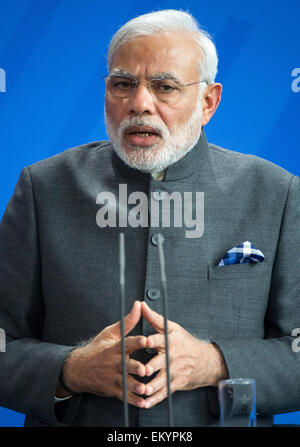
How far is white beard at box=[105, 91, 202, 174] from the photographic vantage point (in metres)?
1.78

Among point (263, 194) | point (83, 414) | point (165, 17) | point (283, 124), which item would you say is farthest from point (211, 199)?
point (283, 124)

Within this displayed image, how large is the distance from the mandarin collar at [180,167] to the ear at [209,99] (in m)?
0.12

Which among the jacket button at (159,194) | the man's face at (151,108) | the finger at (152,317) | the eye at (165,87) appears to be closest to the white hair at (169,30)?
the man's face at (151,108)

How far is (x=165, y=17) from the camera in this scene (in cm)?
186

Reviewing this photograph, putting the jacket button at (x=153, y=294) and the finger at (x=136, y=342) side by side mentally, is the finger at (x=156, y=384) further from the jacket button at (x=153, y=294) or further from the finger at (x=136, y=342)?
the jacket button at (x=153, y=294)

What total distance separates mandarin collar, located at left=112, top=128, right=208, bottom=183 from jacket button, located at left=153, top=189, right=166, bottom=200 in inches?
→ 1.7

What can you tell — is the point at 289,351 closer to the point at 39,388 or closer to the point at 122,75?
the point at 39,388

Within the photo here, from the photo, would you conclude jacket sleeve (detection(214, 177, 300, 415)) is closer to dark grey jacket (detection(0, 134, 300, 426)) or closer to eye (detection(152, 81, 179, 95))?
dark grey jacket (detection(0, 134, 300, 426))

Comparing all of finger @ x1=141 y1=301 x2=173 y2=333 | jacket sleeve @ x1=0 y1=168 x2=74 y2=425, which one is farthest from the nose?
finger @ x1=141 y1=301 x2=173 y2=333

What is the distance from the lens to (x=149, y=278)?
1.71 meters

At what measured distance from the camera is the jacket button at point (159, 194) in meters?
1.81

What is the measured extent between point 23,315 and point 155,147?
24.7 inches

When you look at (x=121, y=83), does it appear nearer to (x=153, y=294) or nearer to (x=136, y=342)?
(x=153, y=294)

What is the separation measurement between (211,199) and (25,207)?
1.86 feet
